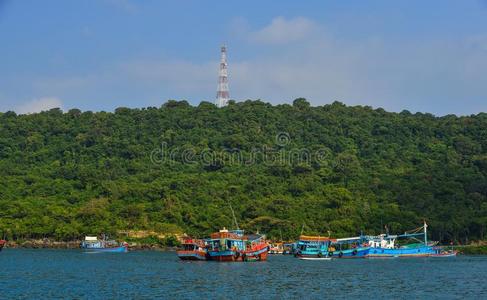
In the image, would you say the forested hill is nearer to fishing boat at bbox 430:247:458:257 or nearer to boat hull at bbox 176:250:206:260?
fishing boat at bbox 430:247:458:257

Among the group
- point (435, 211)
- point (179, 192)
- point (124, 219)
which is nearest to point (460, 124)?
point (435, 211)

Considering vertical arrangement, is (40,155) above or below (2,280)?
above

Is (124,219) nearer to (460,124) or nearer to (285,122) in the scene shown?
(285,122)

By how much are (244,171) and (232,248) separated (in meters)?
57.6

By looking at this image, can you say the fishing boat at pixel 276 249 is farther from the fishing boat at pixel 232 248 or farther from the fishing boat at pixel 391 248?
the fishing boat at pixel 232 248

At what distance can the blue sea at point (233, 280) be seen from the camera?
47.8m

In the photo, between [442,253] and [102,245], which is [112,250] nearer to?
[102,245]

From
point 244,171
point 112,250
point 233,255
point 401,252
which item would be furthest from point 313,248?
point 244,171

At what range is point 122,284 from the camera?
52875 millimetres

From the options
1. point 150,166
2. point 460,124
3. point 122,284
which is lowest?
point 122,284

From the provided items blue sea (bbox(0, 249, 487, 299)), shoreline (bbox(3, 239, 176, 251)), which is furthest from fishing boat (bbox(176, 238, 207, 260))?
shoreline (bbox(3, 239, 176, 251))

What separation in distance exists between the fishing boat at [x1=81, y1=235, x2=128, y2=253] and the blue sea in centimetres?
2024

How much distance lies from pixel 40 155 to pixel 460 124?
86.0 meters

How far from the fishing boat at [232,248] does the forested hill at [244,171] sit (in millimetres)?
26520
